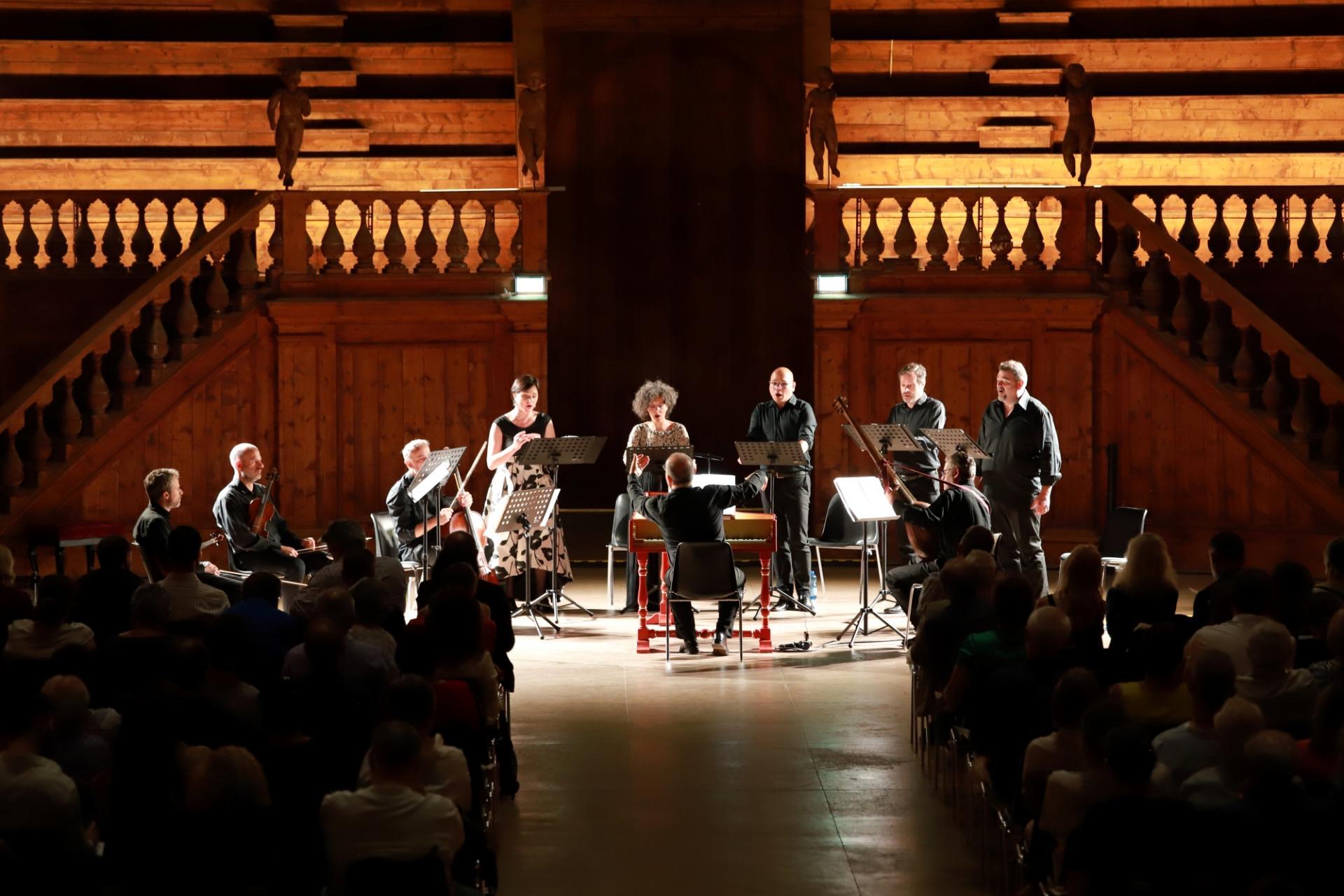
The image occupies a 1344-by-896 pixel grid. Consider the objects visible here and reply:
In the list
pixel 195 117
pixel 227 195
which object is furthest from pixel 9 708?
pixel 195 117

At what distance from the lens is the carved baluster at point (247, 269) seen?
40.8 ft

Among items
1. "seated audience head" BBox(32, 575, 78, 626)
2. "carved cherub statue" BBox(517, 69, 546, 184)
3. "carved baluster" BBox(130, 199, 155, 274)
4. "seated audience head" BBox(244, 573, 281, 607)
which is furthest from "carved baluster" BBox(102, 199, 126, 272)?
"seated audience head" BBox(244, 573, 281, 607)

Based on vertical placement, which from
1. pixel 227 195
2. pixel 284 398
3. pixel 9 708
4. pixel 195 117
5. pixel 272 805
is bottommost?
pixel 272 805

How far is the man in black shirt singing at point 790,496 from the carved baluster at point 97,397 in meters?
4.54

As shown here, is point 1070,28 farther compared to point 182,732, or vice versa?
point 1070,28

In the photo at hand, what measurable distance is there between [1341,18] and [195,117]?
9.93m

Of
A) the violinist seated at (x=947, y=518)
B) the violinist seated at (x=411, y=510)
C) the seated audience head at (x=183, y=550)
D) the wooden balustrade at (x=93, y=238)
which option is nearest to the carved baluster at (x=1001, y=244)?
the violinist seated at (x=947, y=518)

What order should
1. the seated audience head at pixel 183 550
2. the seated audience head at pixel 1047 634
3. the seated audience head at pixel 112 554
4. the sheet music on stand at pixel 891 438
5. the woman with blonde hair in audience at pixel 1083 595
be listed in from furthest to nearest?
the sheet music on stand at pixel 891 438 → the seated audience head at pixel 112 554 → the seated audience head at pixel 183 550 → the woman with blonde hair in audience at pixel 1083 595 → the seated audience head at pixel 1047 634

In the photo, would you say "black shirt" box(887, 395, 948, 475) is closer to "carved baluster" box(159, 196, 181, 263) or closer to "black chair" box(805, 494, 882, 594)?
"black chair" box(805, 494, 882, 594)

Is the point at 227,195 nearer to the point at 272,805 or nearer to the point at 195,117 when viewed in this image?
the point at 195,117

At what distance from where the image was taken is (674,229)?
536 inches

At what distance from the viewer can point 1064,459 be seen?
12336 mm

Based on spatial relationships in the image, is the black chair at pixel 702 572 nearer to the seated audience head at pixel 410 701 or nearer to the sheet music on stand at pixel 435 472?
the sheet music on stand at pixel 435 472

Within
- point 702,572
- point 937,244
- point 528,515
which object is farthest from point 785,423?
point 937,244
